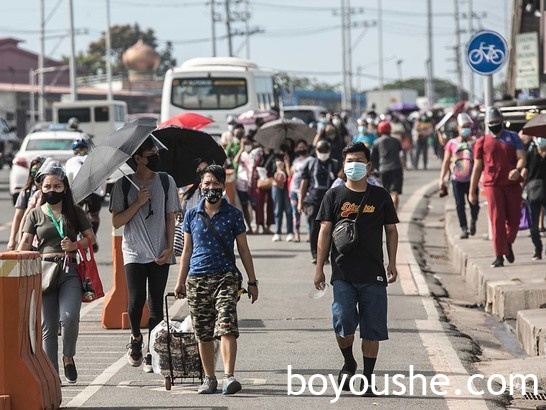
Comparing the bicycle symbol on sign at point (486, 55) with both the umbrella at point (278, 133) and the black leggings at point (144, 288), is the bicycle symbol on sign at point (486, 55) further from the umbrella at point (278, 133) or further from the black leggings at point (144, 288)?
the black leggings at point (144, 288)

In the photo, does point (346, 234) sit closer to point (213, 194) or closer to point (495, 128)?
point (213, 194)

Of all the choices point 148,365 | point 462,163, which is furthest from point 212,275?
point 462,163

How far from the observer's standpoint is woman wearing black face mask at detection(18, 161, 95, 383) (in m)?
10.3

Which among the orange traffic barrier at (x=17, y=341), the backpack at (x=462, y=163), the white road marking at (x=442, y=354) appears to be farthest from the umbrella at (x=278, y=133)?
the orange traffic barrier at (x=17, y=341)

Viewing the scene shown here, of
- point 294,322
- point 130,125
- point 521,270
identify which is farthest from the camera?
point 521,270

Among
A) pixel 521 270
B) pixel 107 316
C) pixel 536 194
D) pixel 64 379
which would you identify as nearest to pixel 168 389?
pixel 64 379

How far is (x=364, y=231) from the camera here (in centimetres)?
1005

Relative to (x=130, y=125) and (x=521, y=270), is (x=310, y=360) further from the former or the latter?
(x=521, y=270)

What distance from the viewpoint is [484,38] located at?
21.2 meters

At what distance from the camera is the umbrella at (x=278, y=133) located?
2491cm

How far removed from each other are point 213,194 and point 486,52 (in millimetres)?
11833

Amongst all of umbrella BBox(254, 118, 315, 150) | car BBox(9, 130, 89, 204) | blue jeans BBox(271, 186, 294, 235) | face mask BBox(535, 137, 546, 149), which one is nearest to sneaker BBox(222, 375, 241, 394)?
face mask BBox(535, 137, 546, 149)

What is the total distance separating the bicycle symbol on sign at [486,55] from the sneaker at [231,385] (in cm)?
1204

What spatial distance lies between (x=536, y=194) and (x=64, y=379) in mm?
9028
